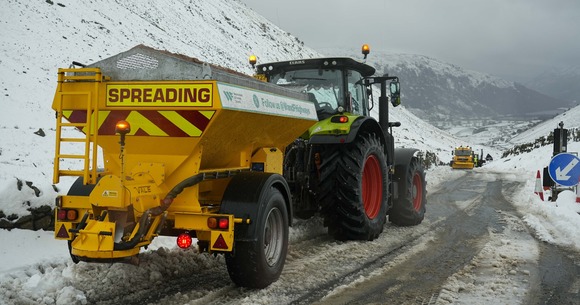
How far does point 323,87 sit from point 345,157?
1.29 metres

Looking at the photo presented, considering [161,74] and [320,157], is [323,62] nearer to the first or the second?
[320,157]

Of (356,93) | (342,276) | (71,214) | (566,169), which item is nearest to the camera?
(71,214)

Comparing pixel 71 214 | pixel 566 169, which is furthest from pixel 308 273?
pixel 566 169

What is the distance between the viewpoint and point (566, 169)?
30.3 feet

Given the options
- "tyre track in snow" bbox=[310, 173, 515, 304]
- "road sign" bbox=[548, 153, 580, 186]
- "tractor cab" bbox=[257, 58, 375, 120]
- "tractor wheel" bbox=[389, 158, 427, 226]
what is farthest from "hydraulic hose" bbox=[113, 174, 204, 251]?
"road sign" bbox=[548, 153, 580, 186]

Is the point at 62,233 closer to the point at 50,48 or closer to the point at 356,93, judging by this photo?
the point at 356,93

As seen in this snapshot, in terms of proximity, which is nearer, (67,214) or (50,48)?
(67,214)

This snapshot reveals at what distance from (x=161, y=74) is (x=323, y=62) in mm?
3514

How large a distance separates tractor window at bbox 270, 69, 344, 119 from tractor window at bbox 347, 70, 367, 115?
0.62 feet

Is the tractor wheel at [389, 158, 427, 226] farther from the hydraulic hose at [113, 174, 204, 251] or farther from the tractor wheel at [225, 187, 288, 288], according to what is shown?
the hydraulic hose at [113, 174, 204, 251]

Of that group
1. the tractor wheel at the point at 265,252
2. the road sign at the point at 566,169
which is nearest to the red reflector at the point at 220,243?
the tractor wheel at the point at 265,252

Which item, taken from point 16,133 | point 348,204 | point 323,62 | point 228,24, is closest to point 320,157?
point 348,204

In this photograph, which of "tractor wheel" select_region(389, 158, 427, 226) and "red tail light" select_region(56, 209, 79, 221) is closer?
"red tail light" select_region(56, 209, 79, 221)

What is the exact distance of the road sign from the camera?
9125 mm
